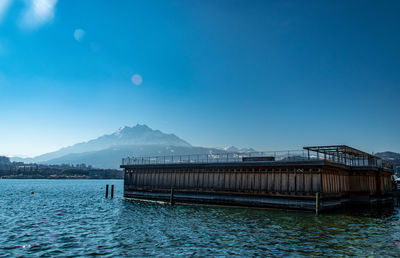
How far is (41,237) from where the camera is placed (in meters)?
26.0

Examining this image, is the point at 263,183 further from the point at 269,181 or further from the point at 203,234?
the point at 203,234

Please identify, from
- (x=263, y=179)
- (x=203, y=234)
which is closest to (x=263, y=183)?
(x=263, y=179)

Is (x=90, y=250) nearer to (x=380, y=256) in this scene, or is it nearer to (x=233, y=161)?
(x=380, y=256)

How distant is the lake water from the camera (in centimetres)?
2125

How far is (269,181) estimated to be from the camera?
42031 mm

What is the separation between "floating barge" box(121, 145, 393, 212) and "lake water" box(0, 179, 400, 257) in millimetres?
3289

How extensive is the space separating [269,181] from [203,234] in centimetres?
1859

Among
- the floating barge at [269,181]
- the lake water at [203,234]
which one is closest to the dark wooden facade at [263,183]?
the floating barge at [269,181]

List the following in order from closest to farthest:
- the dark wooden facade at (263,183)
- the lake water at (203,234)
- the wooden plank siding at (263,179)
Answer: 1. the lake water at (203,234)
2. the dark wooden facade at (263,183)
3. the wooden plank siding at (263,179)

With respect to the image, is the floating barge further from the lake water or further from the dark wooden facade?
the lake water

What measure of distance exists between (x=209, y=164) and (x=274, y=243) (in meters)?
26.1

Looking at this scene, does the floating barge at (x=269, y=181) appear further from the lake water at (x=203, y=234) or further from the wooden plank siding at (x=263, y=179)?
the lake water at (x=203, y=234)

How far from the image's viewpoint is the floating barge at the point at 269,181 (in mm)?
39188

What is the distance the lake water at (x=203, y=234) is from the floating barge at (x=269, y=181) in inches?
129
